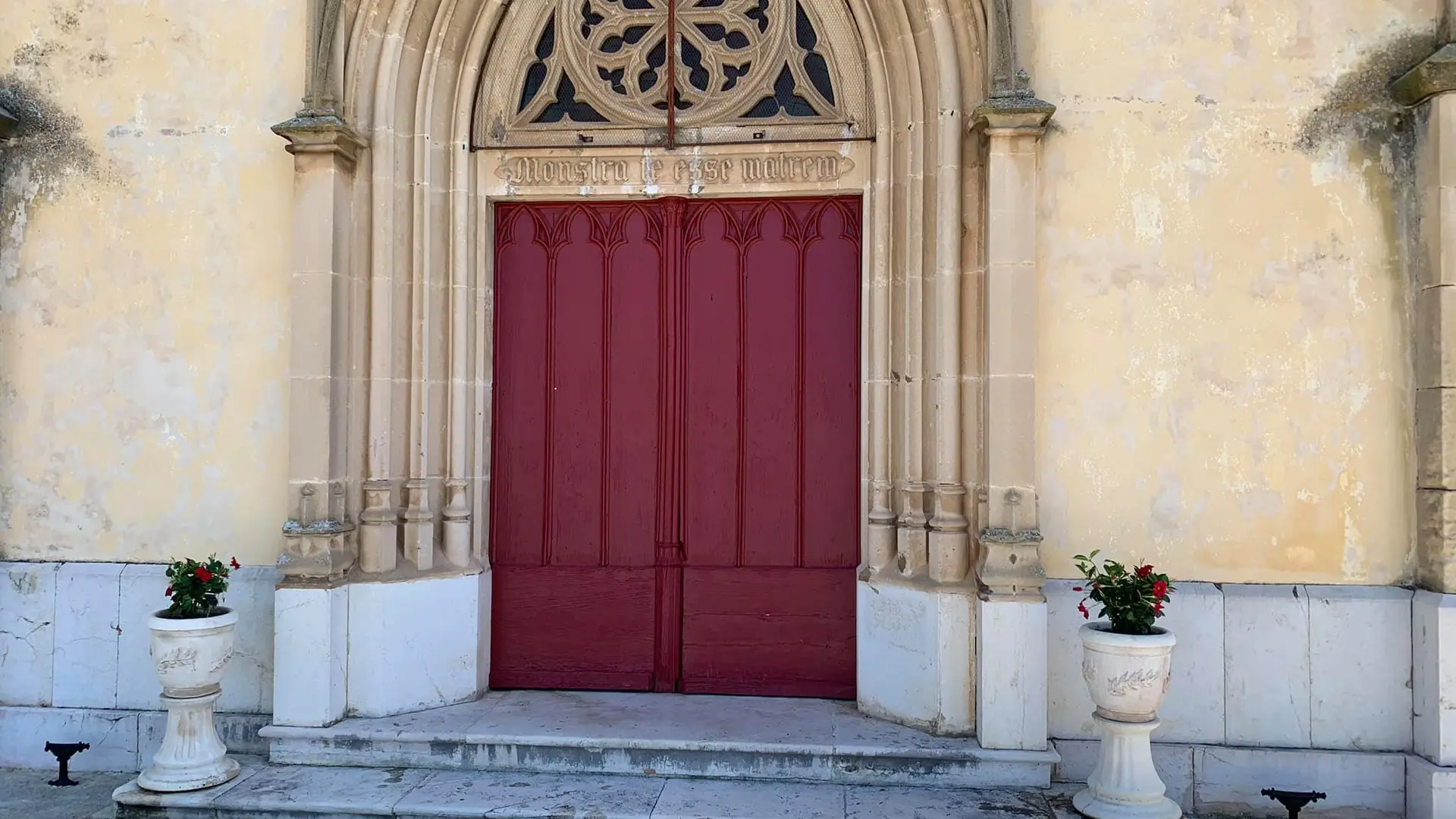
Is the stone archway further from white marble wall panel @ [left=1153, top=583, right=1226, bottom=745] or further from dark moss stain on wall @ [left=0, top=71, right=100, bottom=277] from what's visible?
dark moss stain on wall @ [left=0, top=71, right=100, bottom=277]

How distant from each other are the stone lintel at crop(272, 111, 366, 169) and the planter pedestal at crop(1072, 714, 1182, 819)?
4550 millimetres

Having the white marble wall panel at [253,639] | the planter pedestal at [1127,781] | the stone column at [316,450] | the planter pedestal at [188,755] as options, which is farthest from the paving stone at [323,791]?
the planter pedestal at [1127,781]

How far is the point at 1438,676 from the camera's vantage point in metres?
4.44

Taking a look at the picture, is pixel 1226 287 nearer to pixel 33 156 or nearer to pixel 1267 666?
pixel 1267 666

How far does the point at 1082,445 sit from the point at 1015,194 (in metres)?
1.26

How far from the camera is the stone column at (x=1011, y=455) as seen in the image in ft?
15.2

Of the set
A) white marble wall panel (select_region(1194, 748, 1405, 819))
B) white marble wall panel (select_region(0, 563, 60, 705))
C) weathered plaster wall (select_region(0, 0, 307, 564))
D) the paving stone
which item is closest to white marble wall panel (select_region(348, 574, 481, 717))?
the paving stone

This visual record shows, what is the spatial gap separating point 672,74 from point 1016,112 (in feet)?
6.31

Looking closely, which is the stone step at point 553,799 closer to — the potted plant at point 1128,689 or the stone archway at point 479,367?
the potted plant at point 1128,689

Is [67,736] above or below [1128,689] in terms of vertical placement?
below

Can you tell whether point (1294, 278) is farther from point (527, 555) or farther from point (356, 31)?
point (356, 31)

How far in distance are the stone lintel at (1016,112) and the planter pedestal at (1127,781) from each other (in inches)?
107

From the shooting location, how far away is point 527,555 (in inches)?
223

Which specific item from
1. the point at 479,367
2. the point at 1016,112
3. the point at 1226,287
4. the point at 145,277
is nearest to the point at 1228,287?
the point at 1226,287
